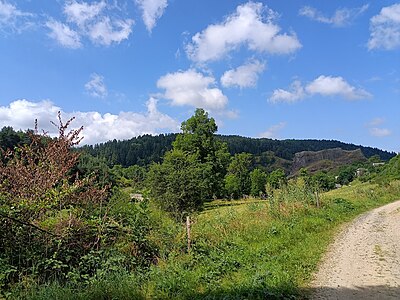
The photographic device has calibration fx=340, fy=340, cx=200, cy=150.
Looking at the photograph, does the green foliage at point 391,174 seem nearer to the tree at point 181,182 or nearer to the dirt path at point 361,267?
the tree at point 181,182

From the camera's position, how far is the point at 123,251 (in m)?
8.20

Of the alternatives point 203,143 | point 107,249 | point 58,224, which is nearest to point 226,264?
point 107,249

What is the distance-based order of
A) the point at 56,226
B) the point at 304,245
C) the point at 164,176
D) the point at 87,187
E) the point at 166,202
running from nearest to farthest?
the point at 56,226, the point at 87,187, the point at 304,245, the point at 166,202, the point at 164,176

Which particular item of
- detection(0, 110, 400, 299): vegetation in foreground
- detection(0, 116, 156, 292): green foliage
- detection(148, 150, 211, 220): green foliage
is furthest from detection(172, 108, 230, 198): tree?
detection(0, 116, 156, 292): green foliage

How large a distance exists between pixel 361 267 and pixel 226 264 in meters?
3.60

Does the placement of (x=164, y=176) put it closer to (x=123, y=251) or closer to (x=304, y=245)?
(x=304, y=245)

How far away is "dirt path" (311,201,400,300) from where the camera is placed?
7.05m

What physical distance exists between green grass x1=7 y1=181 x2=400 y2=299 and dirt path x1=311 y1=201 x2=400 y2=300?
0.40m

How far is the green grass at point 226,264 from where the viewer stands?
6.54m

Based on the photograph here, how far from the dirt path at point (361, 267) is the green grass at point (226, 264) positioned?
40 centimetres

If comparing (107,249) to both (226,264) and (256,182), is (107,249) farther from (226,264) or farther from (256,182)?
(256,182)

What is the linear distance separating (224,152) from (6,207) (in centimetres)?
4813

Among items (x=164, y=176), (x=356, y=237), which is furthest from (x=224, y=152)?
(x=356, y=237)

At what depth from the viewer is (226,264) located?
853cm
